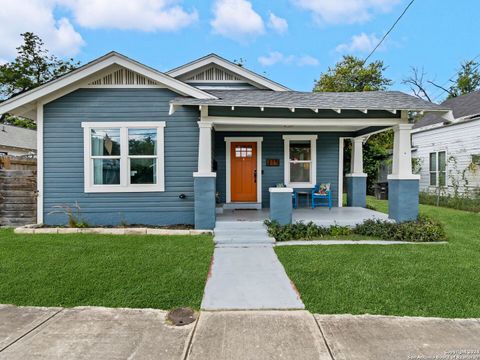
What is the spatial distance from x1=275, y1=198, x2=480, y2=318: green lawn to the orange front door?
3854mm

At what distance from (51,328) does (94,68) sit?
586cm

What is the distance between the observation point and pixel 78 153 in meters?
7.19

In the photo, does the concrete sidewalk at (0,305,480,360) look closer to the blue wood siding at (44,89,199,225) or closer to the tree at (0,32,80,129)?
the blue wood siding at (44,89,199,225)

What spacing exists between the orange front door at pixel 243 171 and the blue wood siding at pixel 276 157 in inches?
10.6

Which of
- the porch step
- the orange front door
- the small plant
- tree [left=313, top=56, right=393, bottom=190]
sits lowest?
the porch step

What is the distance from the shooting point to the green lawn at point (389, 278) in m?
3.20

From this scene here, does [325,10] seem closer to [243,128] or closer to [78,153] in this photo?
[243,128]

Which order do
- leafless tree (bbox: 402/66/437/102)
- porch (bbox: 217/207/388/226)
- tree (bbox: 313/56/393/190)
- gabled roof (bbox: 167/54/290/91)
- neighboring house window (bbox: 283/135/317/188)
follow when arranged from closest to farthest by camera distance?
porch (bbox: 217/207/388/226), gabled roof (bbox: 167/54/290/91), neighboring house window (bbox: 283/135/317/188), tree (bbox: 313/56/393/190), leafless tree (bbox: 402/66/437/102)

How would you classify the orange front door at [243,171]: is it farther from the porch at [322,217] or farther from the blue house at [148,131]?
the blue house at [148,131]

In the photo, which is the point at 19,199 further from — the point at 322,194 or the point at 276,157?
the point at 322,194

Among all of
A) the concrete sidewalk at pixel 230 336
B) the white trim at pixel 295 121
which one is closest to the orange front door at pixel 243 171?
the white trim at pixel 295 121

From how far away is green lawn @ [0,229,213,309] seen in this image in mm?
3410

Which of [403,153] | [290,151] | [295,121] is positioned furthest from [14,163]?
[403,153]

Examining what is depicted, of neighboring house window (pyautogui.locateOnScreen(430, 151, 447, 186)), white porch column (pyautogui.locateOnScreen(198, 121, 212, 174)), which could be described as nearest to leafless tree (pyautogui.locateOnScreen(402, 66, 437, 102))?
neighboring house window (pyautogui.locateOnScreen(430, 151, 447, 186))
